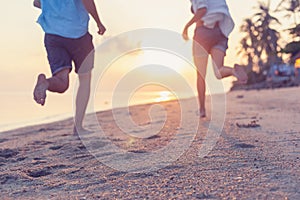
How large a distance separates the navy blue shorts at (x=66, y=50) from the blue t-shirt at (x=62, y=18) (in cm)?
5

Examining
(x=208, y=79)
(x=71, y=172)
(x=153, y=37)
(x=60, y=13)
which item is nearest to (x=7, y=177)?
(x=71, y=172)

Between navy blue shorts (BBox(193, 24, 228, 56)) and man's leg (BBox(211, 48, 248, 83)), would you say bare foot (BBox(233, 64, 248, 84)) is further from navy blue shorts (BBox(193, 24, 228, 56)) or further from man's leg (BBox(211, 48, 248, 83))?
navy blue shorts (BBox(193, 24, 228, 56))

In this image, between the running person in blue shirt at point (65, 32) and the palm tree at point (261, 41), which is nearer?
the running person in blue shirt at point (65, 32)

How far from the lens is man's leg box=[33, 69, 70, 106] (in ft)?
9.35

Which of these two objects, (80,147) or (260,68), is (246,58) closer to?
(260,68)

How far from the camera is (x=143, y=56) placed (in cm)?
396

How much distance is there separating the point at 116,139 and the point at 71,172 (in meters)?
1.31

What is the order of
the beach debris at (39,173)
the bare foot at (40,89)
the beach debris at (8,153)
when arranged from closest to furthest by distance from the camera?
the beach debris at (39,173)
the bare foot at (40,89)
the beach debris at (8,153)

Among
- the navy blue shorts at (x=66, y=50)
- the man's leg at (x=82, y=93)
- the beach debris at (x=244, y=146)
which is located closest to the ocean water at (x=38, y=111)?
the man's leg at (x=82, y=93)

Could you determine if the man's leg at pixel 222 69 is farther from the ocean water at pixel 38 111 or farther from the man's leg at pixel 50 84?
the man's leg at pixel 50 84

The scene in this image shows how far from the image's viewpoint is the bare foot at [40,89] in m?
2.84

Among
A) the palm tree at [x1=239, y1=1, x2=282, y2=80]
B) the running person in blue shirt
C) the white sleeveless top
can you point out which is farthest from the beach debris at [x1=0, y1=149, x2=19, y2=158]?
the palm tree at [x1=239, y1=1, x2=282, y2=80]

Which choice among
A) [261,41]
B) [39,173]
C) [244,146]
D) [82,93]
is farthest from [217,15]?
[261,41]

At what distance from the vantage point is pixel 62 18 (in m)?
3.24
